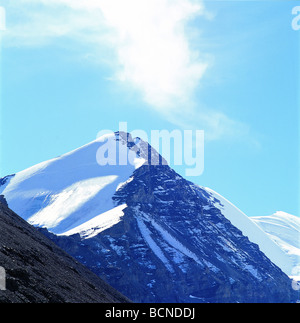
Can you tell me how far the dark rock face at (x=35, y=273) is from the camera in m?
63.2

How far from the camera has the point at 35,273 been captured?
7631 cm

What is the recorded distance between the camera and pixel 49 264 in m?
89.4

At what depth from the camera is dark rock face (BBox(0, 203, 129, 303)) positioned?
63200 mm
